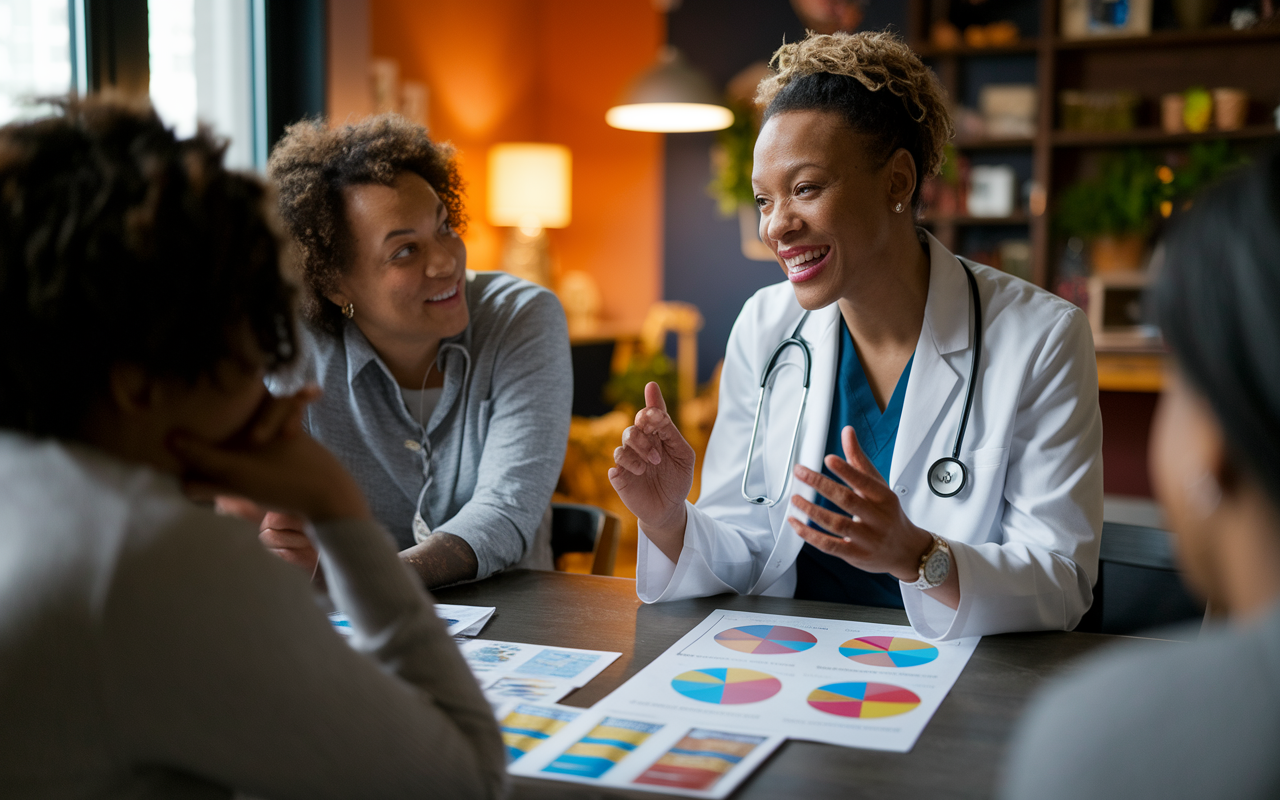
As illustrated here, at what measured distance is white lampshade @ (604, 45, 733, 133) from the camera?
4.45 meters

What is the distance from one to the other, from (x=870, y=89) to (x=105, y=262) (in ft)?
3.83

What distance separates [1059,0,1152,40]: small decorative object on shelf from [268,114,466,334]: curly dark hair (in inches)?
138

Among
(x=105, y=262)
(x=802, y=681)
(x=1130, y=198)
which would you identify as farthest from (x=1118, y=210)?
(x=105, y=262)

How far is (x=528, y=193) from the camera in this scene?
493 cm

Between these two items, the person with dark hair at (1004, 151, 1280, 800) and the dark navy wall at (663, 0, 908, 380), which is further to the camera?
the dark navy wall at (663, 0, 908, 380)

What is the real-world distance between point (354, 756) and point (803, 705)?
45 centimetres

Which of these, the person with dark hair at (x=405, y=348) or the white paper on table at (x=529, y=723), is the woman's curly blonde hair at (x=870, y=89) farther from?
the white paper on table at (x=529, y=723)

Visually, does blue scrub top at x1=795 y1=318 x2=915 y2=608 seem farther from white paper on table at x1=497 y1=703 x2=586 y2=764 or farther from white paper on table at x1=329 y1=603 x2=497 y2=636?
white paper on table at x1=497 y1=703 x2=586 y2=764

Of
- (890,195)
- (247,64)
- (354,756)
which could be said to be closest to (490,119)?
(247,64)

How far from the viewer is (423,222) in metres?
1.75

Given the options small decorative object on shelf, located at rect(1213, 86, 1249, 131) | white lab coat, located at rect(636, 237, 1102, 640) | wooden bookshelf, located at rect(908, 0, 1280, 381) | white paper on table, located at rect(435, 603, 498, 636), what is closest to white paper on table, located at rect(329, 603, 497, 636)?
white paper on table, located at rect(435, 603, 498, 636)

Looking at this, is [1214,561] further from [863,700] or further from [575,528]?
[575,528]

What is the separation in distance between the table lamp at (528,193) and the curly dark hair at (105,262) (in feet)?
13.8

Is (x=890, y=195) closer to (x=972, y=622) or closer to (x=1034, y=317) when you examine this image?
(x=1034, y=317)
